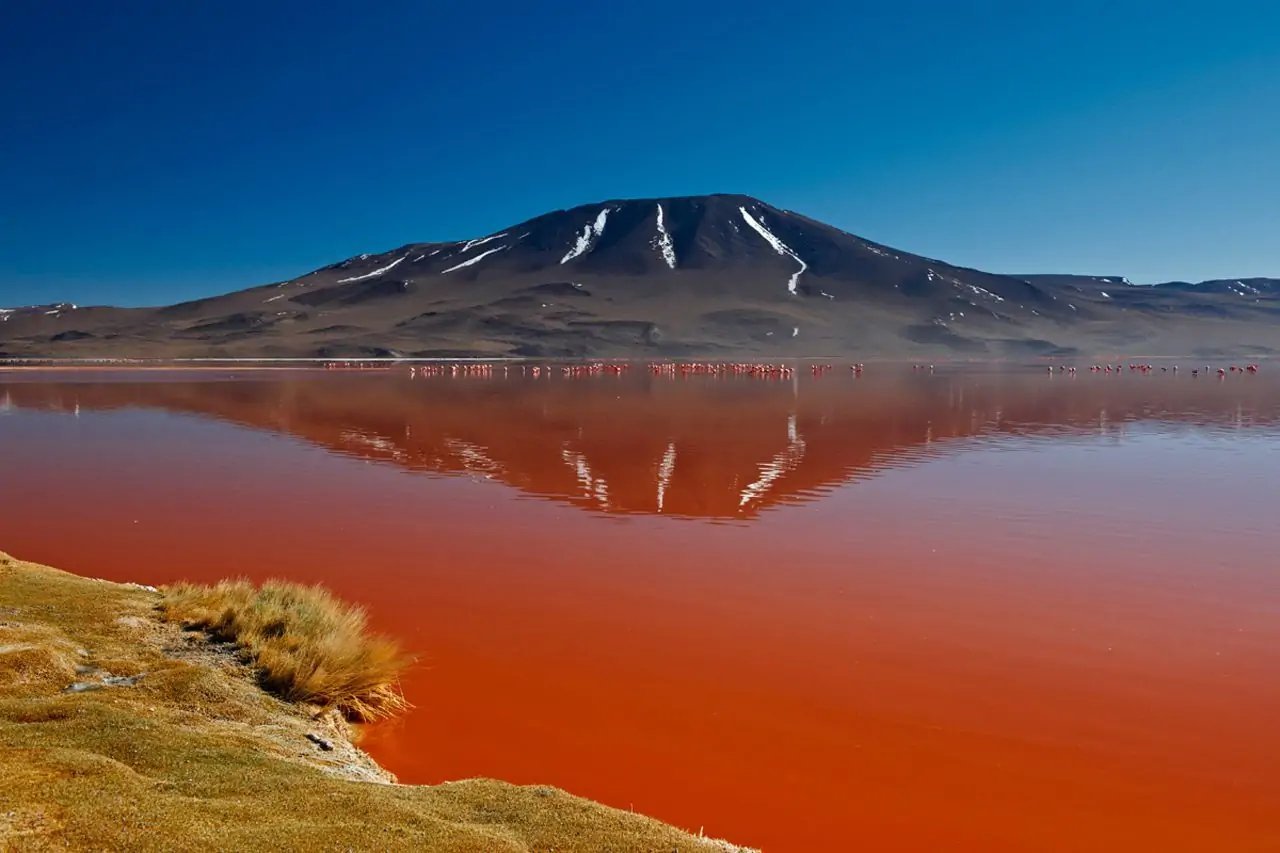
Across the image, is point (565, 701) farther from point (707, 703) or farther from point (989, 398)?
point (989, 398)

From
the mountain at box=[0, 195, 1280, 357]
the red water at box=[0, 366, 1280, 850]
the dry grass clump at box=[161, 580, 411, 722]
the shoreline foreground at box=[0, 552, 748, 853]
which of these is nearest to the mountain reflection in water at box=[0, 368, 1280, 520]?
the red water at box=[0, 366, 1280, 850]

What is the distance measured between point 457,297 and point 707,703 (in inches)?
6880

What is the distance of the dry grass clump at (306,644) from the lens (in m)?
6.62

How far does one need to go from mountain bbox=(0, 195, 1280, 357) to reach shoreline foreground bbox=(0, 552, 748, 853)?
11482cm

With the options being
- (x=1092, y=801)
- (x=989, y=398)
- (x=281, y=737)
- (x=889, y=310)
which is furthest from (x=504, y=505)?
(x=889, y=310)

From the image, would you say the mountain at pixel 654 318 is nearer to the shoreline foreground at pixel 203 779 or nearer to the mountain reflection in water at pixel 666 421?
the mountain reflection in water at pixel 666 421

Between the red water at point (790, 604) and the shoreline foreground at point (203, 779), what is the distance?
99cm

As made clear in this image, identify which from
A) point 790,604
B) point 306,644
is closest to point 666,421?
point 790,604

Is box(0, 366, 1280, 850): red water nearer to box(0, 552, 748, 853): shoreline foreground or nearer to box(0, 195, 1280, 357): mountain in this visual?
box(0, 552, 748, 853): shoreline foreground

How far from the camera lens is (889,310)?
170 metres

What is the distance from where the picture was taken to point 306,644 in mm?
6926

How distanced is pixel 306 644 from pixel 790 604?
4.72 m

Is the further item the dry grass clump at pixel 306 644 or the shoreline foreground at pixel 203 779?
the dry grass clump at pixel 306 644

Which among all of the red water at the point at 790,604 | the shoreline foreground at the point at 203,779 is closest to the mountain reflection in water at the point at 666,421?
the red water at the point at 790,604
